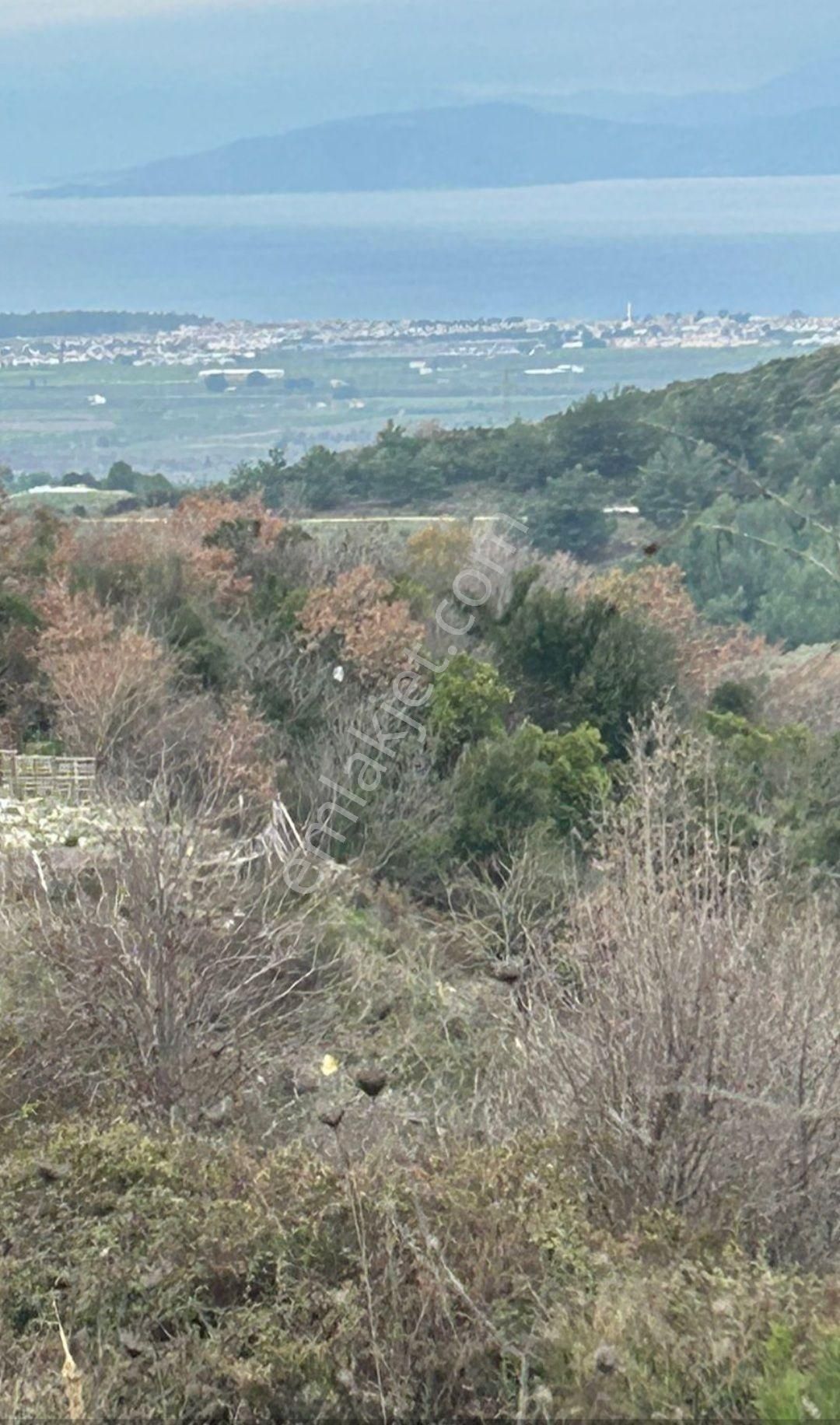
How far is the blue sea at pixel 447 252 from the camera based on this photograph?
13075 cm

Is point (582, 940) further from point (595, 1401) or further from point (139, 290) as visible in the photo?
point (139, 290)

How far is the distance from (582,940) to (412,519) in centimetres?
2709

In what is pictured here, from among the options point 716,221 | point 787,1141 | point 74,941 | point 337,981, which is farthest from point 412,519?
point 716,221

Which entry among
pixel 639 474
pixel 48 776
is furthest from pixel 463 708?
pixel 639 474

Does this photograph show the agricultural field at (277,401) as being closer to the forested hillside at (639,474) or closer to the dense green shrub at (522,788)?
the forested hillside at (639,474)

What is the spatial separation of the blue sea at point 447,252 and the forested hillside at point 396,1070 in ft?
321

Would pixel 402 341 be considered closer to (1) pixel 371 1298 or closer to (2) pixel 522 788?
(2) pixel 522 788

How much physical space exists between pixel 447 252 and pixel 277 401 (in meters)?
112

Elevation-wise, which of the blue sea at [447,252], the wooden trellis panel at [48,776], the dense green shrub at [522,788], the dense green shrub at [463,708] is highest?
the wooden trellis panel at [48,776]

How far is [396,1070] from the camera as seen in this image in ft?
29.1

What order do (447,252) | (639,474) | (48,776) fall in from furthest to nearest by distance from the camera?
(447,252), (639,474), (48,776)

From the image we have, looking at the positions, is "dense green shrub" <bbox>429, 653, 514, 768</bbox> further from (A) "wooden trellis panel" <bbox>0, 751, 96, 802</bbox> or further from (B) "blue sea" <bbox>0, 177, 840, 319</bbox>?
(B) "blue sea" <bbox>0, 177, 840, 319</bbox>

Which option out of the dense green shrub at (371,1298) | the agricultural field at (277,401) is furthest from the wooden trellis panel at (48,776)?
the agricultural field at (277,401)

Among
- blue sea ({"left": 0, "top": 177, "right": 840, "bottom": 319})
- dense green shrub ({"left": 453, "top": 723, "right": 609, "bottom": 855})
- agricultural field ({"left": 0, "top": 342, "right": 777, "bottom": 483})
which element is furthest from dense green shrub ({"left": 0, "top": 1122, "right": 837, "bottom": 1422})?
blue sea ({"left": 0, "top": 177, "right": 840, "bottom": 319})
